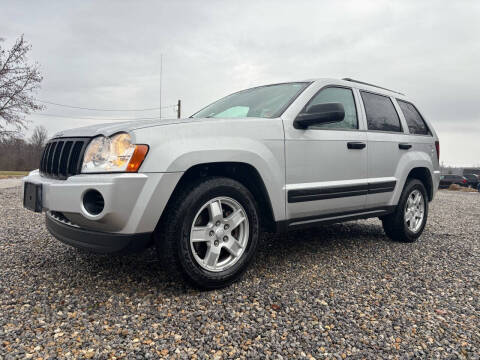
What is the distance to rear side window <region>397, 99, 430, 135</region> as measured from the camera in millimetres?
4555

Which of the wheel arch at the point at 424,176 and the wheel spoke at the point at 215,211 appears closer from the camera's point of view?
the wheel spoke at the point at 215,211

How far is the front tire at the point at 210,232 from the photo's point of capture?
7.98ft

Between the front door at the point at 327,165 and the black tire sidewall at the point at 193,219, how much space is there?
44 centimetres

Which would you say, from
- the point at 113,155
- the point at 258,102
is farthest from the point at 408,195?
the point at 113,155

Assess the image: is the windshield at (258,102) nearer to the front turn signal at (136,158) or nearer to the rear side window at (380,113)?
the rear side window at (380,113)

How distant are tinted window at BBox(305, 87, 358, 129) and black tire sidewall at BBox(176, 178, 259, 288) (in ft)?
3.83

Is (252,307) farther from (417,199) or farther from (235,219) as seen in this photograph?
(417,199)

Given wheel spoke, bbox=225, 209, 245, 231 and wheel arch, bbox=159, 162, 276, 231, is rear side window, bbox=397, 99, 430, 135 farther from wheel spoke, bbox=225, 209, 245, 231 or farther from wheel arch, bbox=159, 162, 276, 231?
wheel spoke, bbox=225, 209, 245, 231

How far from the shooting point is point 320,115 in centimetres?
295

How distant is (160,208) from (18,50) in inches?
625

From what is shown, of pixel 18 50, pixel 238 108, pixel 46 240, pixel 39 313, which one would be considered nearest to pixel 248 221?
pixel 238 108

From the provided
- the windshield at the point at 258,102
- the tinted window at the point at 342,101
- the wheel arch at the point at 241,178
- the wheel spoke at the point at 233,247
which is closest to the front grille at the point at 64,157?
the wheel arch at the point at 241,178

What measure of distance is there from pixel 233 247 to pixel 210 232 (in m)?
0.24

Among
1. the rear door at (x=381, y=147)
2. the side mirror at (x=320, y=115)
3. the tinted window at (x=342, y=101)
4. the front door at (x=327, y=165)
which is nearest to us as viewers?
the side mirror at (x=320, y=115)
